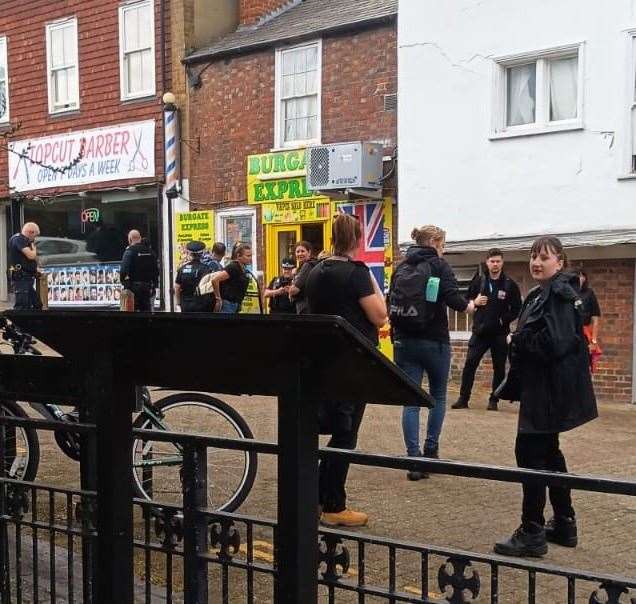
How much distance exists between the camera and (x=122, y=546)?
2.99m

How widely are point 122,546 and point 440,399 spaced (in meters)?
4.27

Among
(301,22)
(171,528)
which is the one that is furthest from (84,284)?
(171,528)

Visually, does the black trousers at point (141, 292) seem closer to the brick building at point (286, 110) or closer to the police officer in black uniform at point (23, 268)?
the police officer in black uniform at point (23, 268)

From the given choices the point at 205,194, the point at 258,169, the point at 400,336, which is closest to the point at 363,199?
the point at 258,169

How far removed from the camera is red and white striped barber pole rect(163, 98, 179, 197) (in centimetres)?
1798

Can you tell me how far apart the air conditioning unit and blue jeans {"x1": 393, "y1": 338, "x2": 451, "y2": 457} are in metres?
7.83

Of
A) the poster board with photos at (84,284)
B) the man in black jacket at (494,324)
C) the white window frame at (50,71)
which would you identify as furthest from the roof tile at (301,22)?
the man in black jacket at (494,324)

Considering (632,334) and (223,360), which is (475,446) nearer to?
(632,334)

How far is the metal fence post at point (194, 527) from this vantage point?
315 cm

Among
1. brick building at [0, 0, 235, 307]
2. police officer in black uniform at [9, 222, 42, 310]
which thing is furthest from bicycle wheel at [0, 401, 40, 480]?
brick building at [0, 0, 235, 307]

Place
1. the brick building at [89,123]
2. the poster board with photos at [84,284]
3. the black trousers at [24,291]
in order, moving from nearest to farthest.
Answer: the black trousers at [24,291]
the brick building at [89,123]
the poster board with photos at [84,284]

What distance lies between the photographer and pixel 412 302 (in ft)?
22.8

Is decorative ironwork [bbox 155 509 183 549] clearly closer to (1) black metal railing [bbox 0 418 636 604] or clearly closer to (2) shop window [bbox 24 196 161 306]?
(1) black metal railing [bbox 0 418 636 604]

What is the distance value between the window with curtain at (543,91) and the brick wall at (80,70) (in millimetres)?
7153
